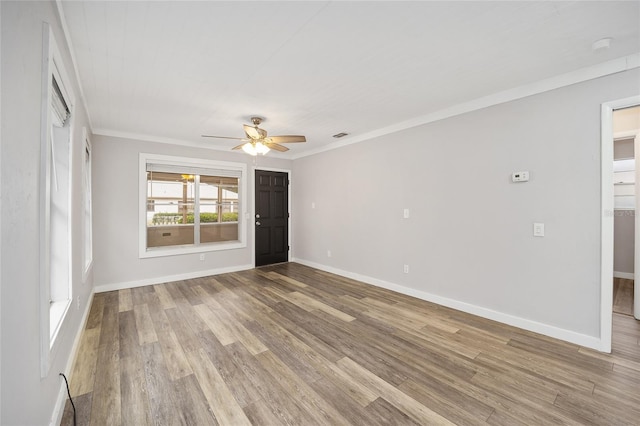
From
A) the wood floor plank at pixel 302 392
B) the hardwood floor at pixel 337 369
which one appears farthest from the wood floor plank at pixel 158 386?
the wood floor plank at pixel 302 392

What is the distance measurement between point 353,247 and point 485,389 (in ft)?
10.2

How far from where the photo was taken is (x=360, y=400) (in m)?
1.84

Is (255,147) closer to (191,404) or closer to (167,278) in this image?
(191,404)

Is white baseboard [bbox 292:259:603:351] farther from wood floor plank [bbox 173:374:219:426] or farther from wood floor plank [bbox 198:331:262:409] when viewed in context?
wood floor plank [bbox 173:374:219:426]

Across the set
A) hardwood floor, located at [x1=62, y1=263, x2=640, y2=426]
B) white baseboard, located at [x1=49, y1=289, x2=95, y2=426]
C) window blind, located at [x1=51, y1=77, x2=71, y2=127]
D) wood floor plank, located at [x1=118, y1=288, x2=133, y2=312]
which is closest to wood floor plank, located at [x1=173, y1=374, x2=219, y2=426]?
hardwood floor, located at [x1=62, y1=263, x2=640, y2=426]

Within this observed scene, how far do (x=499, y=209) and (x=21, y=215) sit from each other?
3868 millimetres

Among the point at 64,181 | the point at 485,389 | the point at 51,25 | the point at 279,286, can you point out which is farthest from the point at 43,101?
the point at 279,286

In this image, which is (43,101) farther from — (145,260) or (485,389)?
(145,260)

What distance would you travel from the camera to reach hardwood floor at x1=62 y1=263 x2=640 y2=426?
174 cm

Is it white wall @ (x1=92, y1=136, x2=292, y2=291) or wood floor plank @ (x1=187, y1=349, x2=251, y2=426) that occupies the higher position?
white wall @ (x1=92, y1=136, x2=292, y2=291)

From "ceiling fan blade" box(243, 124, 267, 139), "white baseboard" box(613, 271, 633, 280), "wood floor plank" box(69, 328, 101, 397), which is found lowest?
"wood floor plank" box(69, 328, 101, 397)

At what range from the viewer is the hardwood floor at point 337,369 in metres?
1.74

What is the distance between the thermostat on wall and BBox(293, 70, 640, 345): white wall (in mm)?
54

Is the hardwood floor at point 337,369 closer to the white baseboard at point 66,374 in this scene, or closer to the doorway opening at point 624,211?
the white baseboard at point 66,374
